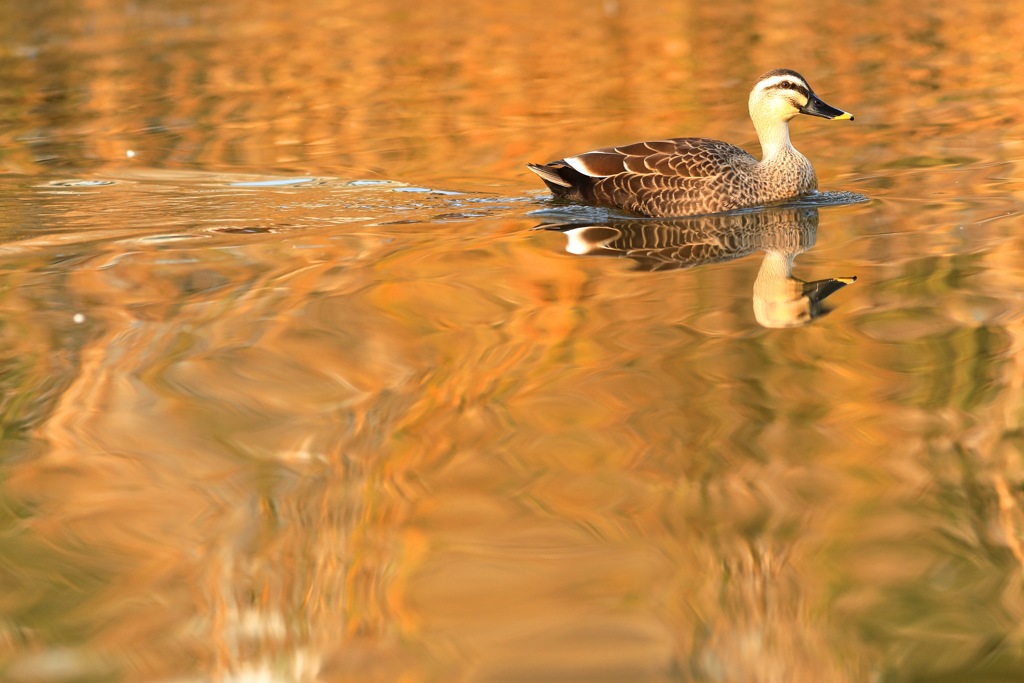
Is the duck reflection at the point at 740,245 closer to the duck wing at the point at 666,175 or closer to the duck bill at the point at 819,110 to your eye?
the duck wing at the point at 666,175

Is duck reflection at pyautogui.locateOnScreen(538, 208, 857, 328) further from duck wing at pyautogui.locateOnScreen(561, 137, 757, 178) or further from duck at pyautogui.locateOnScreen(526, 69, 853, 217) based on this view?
duck wing at pyautogui.locateOnScreen(561, 137, 757, 178)

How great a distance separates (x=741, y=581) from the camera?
14.4 ft

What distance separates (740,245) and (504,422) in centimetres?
375

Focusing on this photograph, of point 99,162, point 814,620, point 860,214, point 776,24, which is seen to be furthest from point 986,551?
point 776,24

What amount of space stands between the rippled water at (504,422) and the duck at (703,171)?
19 cm

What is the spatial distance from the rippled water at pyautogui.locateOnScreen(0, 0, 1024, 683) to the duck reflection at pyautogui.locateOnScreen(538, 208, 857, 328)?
4cm

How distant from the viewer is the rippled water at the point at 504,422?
412 centimetres

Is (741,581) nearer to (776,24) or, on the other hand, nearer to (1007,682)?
(1007,682)

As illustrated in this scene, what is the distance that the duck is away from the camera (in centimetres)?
997

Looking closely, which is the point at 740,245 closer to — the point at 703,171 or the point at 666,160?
the point at 703,171

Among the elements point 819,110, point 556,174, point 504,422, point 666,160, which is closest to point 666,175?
point 666,160

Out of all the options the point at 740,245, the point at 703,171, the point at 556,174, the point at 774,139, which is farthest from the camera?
the point at 556,174

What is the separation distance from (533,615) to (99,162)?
34.0ft

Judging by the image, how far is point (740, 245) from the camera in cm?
909
